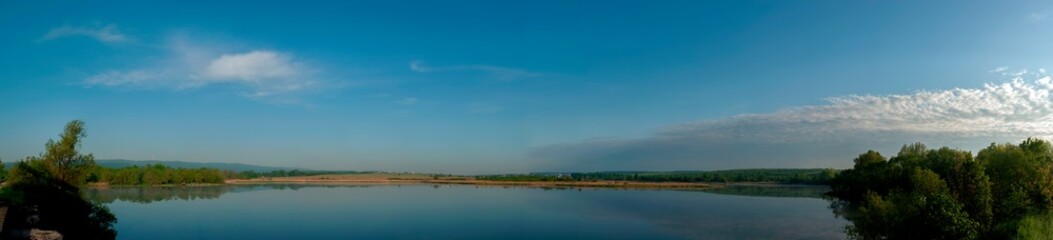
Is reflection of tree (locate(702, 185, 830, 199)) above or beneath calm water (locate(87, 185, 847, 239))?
beneath

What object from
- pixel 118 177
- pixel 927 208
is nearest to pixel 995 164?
pixel 927 208

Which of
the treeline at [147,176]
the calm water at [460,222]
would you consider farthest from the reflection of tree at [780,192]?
the treeline at [147,176]

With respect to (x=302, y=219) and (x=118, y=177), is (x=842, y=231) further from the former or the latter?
(x=118, y=177)

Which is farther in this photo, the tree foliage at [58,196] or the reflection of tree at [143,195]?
the reflection of tree at [143,195]

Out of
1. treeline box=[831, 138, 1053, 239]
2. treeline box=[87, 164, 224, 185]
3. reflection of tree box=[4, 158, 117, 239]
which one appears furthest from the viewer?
treeline box=[87, 164, 224, 185]

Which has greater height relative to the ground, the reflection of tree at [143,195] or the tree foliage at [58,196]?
the tree foliage at [58,196]

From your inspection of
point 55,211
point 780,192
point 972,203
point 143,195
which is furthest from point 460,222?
point 780,192

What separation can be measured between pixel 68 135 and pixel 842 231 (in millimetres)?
54733

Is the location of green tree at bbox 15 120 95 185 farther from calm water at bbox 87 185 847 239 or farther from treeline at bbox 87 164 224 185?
treeline at bbox 87 164 224 185

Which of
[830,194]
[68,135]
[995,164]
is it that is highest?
[68,135]

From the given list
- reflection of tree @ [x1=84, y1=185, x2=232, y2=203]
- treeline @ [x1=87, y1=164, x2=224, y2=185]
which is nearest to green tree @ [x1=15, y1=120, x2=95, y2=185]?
reflection of tree @ [x1=84, y1=185, x2=232, y2=203]

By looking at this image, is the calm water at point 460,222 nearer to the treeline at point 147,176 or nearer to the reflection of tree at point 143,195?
the reflection of tree at point 143,195

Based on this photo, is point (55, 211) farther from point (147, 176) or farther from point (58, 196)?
point (147, 176)

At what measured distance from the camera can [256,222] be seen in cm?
4297
